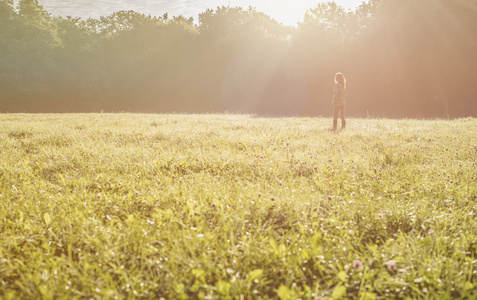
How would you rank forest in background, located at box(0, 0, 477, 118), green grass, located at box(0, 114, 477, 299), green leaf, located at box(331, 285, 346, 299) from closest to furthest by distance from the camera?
green leaf, located at box(331, 285, 346, 299), green grass, located at box(0, 114, 477, 299), forest in background, located at box(0, 0, 477, 118)

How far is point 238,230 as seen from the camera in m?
2.87

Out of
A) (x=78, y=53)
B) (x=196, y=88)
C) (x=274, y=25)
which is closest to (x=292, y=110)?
(x=196, y=88)

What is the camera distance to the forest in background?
24438 mm

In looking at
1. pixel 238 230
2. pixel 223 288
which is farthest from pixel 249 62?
pixel 223 288

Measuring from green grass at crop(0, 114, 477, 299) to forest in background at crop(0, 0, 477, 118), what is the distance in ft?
64.0

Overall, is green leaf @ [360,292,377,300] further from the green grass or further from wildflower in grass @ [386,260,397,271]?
wildflower in grass @ [386,260,397,271]

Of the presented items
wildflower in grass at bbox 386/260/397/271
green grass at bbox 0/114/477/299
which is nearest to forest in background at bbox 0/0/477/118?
green grass at bbox 0/114/477/299

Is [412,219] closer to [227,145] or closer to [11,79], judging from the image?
[227,145]

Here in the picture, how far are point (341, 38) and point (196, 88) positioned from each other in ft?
58.4

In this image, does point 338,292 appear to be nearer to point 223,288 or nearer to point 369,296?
point 369,296

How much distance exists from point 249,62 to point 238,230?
3393 cm

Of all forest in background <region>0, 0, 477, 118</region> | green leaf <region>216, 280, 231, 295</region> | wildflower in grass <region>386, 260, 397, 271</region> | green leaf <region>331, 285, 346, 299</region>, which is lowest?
green leaf <region>216, 280, 231, 295</region>

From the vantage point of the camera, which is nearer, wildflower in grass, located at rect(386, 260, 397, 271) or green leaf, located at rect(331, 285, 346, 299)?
green leaf, located at rect(331, 285, 346, 299)

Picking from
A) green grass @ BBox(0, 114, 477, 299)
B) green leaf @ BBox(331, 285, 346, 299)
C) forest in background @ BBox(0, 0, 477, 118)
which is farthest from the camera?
forest in background @ BBox(0, 0, 477, 118)
